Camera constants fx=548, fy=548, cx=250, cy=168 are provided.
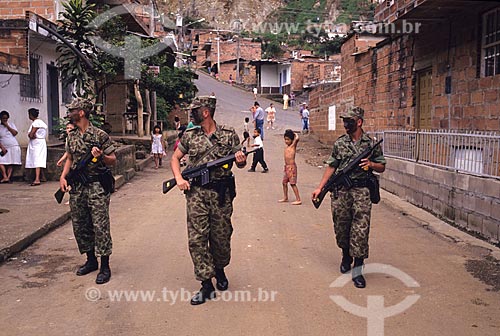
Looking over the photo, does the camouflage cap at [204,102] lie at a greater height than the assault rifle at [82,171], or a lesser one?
greater

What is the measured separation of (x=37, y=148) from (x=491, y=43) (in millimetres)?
9342

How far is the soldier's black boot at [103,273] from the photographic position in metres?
5.59

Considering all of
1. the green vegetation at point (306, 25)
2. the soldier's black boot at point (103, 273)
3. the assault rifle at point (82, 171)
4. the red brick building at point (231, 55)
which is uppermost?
the green vegetation at point (306, 25)

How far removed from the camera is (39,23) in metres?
12.9

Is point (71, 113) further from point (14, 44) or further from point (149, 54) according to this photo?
point (149, 54)

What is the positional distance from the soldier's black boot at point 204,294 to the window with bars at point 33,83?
406 inches

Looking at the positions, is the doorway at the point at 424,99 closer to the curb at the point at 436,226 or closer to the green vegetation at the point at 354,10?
the curb at the point at 436,226

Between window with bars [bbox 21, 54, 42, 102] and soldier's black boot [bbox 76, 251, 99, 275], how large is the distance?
889cm

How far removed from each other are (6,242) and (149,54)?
1317 centimetres

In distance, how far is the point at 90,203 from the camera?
567 cm

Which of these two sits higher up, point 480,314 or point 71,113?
point 71,113

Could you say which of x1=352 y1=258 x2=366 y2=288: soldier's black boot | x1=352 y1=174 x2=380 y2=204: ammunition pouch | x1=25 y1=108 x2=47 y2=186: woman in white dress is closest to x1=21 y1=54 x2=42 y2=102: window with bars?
x1=25 y1=108 x2=47 y2=186: woman in white dress

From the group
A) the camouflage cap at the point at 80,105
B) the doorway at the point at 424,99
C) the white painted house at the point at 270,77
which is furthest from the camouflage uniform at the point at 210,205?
the white painted house at the point at 270,77

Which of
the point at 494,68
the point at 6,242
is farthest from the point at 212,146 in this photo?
the point at 494,68
